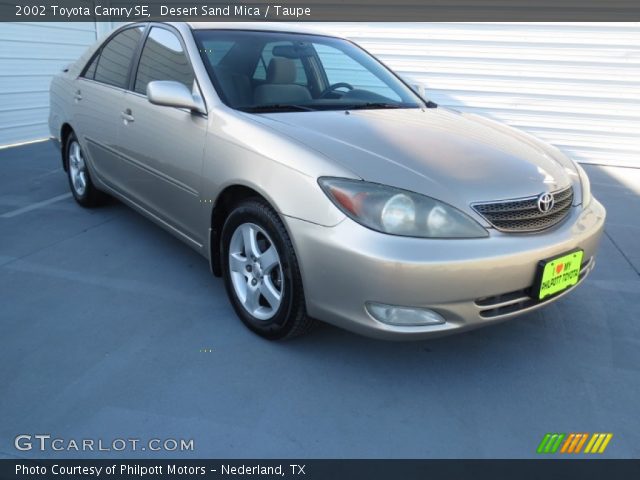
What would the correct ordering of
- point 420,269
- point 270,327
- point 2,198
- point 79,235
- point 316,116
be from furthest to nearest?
point 2,198 < point 79,235 < point 316,116 < point 270,327 < point 420,269

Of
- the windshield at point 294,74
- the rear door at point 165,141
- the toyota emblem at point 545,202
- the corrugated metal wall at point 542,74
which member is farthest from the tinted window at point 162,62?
the corrugated metal wall at point 542,74

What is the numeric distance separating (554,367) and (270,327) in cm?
128

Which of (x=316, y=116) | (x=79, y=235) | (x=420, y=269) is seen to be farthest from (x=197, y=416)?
(x=79, y=235)

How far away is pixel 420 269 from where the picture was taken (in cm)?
190

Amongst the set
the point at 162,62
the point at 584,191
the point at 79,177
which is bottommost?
the point at 79,177

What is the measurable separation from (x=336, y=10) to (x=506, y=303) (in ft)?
22.0

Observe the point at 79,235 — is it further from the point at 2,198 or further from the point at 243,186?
the point at 243,186

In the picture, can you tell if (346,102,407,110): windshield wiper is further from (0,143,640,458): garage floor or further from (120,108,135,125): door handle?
(120,108,135,125): door handle

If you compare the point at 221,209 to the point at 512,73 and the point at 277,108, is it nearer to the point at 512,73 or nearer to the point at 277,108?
the point at 277,108

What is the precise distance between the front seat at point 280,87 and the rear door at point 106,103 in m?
1.02

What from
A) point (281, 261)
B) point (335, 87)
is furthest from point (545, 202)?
point (335, 87)

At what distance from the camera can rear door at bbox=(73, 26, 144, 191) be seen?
342 centimetres

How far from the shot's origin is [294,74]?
303cm

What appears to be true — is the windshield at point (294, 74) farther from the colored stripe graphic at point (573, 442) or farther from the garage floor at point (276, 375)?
the colored stripe graphic at point (573, 442)
